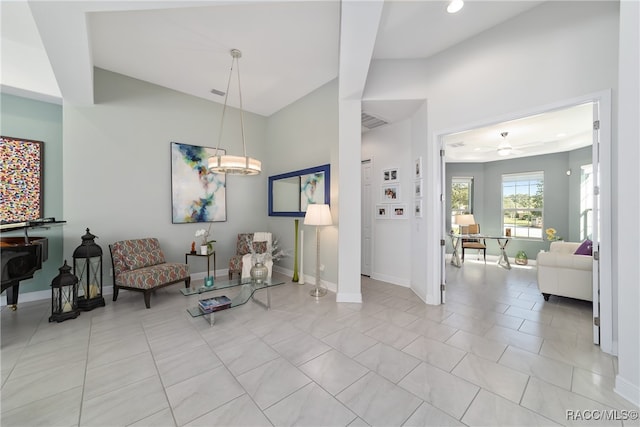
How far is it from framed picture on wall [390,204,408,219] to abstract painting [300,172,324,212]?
140 cm

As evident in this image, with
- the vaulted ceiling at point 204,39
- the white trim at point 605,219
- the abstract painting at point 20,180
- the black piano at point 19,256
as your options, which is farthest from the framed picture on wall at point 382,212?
the abstract painting at point 20,180

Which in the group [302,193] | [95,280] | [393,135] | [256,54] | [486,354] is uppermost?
[256,54]

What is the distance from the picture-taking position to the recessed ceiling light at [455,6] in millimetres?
2465

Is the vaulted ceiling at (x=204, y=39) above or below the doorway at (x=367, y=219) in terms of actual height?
above

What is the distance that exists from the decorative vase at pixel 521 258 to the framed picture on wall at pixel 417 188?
4.59 meters

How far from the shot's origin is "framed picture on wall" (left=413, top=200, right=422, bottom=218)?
3742mm

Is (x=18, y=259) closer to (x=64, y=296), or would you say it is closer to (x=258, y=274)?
(x=64, y=296)

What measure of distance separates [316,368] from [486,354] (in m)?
1.56

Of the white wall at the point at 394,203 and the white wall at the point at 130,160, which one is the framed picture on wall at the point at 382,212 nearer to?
the white wall at the point at 394,203

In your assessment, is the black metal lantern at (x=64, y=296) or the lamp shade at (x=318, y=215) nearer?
the black metal lantern at (x=64, y=296)

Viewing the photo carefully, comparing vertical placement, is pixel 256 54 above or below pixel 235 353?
above

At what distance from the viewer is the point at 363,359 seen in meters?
2.16

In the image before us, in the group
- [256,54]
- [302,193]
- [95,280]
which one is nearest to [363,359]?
[302,193]

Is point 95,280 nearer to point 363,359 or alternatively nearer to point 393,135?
point 363,359
